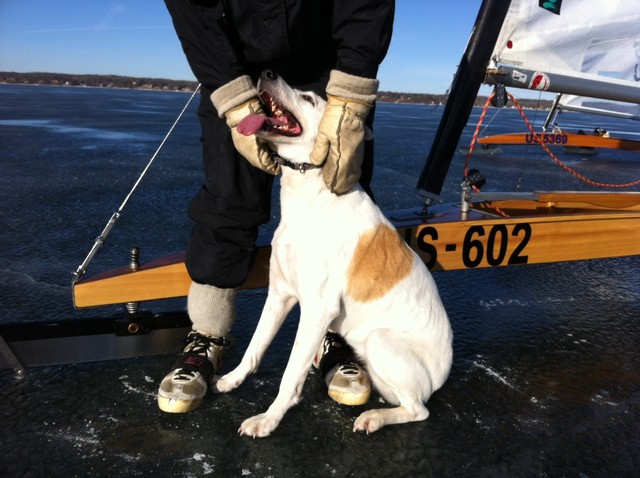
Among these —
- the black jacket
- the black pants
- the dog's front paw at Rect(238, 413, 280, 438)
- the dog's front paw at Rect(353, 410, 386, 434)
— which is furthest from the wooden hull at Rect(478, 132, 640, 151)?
the dog's front paw at Rect(238, 413, 280, 438)

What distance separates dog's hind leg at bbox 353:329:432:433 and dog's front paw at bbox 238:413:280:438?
334 mm

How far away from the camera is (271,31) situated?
204 cm

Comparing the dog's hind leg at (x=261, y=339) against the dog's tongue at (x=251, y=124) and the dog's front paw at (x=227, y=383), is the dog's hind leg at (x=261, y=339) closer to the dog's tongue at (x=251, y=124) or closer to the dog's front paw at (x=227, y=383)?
the dog's front paw at (x=227, y=383)

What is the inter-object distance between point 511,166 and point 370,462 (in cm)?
775

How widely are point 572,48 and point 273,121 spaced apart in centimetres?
320

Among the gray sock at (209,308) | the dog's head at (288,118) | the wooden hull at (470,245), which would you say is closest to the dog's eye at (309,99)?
the dog's head at (288,118)

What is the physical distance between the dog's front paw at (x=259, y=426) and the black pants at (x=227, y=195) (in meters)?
0.67

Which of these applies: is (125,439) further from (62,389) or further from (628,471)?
(628,471)

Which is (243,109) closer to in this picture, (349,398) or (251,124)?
(251,124)

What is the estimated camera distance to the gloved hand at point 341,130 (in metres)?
1.89

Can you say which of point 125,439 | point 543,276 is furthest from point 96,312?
point 543,276

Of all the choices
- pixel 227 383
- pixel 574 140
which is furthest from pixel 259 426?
pixel 574 140

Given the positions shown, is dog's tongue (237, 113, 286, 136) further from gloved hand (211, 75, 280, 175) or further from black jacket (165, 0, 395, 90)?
black jacket (165, 0, 395, 90)

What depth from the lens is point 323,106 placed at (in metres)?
2.03
